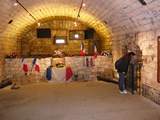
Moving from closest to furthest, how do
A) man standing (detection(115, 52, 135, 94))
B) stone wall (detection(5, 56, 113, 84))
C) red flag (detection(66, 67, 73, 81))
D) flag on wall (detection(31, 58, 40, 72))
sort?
1. man standing (detection(115, 52, 135, 94))
2. stone wall (detection(5, 56, 113, 84))
3. flag on wall (detection(31, 58, 40, 72))
4. red flag (detection(66, 67, 73, 81))

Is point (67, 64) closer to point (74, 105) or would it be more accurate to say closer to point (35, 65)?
point (35, 65)

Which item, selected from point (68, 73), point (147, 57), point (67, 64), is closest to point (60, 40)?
point (67, 64)

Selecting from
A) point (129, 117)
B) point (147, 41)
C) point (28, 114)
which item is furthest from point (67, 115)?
point (147, 41)

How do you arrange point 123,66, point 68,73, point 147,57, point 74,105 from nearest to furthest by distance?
point 74,105
point 147,57
point 123,66
point 68,73

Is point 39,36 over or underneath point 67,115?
over

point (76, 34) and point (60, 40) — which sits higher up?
point (76, 34)

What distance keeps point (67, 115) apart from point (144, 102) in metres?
2.40

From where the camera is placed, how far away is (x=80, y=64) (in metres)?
12.1

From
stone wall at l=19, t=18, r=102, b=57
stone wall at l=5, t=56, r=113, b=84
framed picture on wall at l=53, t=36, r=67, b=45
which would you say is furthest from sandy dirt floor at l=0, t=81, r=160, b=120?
framed picture on wall at l=53, t=36, r=67, b=45

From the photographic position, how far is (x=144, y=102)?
7422 mm

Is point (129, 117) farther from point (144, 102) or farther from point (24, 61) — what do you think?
point (24, 61)

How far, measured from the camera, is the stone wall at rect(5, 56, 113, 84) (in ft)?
38.1

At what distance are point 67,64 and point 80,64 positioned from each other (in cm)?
60

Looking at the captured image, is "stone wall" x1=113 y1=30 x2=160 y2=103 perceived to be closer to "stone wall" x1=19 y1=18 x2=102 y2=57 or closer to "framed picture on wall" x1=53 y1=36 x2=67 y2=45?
"stone wall" x1=19 y1=18 x2=102 y2=57
